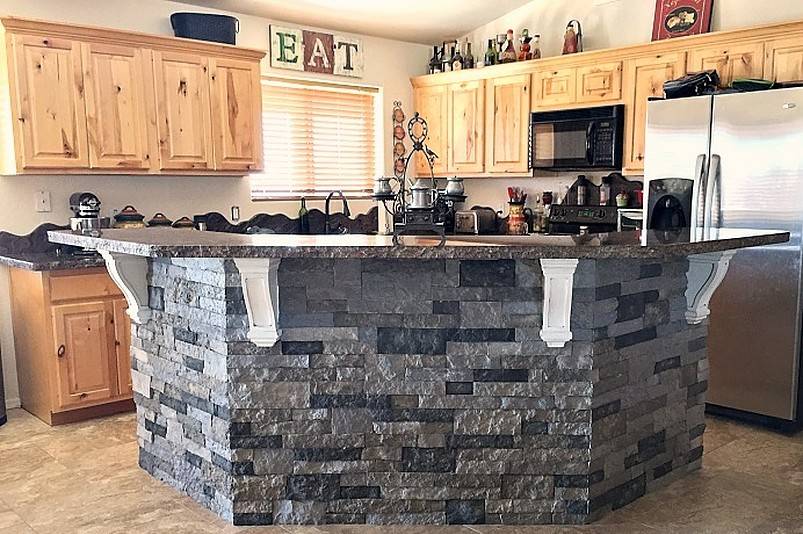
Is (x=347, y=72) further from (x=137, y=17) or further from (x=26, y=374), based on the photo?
(x=26, y=374)

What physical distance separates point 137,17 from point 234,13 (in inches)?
27.4

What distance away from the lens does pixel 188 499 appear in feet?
9.41

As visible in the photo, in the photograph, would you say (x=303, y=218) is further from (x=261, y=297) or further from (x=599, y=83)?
(x=261, y=297)

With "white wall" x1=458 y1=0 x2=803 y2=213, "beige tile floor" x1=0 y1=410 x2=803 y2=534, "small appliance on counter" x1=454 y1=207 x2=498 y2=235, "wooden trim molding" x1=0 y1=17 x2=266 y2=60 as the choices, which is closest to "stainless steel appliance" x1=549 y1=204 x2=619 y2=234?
"white wall" x1=458 y1=0 x2=803 y2=213

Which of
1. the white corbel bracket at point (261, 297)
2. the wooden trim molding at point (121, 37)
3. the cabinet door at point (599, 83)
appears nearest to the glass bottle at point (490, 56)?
the cabinet door at point (599, 83)

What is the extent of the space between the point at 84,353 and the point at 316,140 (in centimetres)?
239

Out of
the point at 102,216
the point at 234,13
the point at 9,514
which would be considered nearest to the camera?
the point at 9,514

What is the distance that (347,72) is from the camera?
18.0 feet

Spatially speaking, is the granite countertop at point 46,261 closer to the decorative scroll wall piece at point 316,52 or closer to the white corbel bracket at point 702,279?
the decorative scroll wall piece at point 316,52

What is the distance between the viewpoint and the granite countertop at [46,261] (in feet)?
12.0

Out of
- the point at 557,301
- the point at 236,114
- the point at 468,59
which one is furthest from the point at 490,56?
the point at 557,301

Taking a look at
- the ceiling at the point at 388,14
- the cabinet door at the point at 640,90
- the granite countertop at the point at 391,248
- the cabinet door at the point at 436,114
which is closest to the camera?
the granite countertop at the point at 391,248

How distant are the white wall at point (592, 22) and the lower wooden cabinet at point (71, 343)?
3146 millimetres

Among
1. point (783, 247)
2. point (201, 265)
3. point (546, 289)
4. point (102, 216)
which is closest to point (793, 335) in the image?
point (783, 247)
